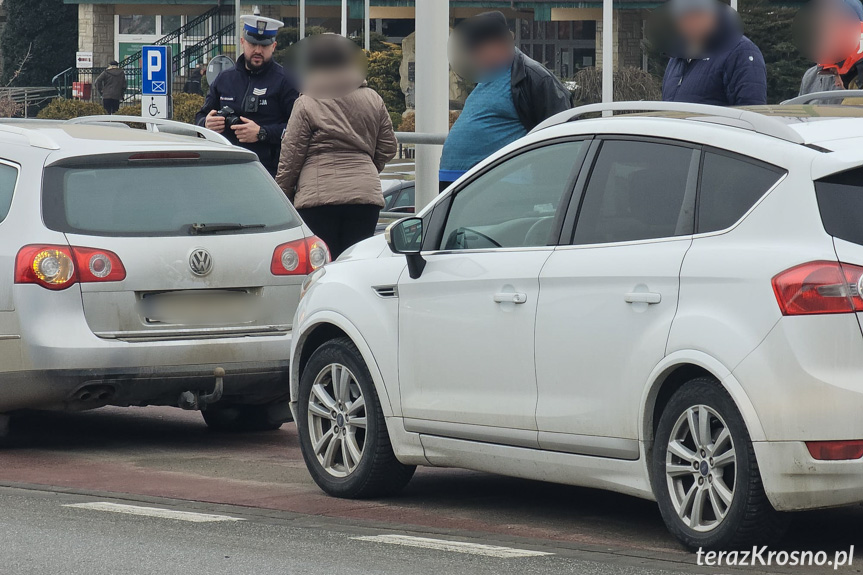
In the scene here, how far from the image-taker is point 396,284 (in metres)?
6.93

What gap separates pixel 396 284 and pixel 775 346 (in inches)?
82.5

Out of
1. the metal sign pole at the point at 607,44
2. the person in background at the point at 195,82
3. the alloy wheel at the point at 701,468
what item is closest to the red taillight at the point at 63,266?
the alloy wheel at the point at 701,468

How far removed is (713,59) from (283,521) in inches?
142

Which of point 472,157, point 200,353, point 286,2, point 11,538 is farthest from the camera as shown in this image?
point 286,2

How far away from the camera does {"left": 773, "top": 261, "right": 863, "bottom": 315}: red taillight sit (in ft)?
17.1

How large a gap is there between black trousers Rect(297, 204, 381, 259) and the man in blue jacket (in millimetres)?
2272

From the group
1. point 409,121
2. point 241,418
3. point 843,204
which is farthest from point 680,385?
point 409,121

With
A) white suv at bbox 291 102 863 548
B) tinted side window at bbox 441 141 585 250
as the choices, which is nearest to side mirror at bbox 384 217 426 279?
white suv at bbox 291 102 863 548

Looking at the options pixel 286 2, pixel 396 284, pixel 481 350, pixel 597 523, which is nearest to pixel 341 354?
pixel 396 284

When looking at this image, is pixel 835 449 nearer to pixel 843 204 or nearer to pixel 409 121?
pixel 843 204

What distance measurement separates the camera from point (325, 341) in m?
7.45

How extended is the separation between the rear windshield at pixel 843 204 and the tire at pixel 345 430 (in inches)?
92.0

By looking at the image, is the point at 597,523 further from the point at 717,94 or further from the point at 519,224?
the point at 717,94

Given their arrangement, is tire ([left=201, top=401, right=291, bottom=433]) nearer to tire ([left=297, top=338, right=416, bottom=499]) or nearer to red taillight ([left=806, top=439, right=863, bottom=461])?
tire ([left=297, top=338, right=416, bottom=499])
